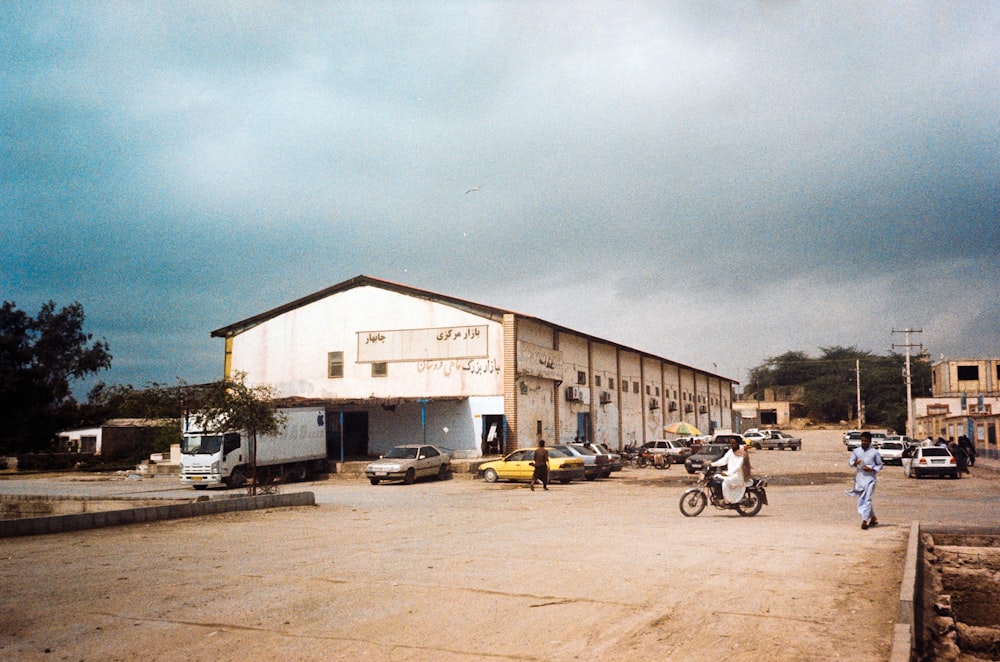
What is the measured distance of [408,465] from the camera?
29.8 metres

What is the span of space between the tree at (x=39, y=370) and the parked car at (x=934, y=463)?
48984 millimetres

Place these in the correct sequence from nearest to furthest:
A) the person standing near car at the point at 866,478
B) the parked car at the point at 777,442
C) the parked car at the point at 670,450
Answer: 1. the person standing near car at the point at 866,478
2. the parked car at the point at 670,450
3. the parked car at the point at 777,442

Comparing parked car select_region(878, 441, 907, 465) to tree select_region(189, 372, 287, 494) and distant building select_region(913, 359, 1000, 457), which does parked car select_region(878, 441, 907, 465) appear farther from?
tree select_region(189, 372, 287, 494)

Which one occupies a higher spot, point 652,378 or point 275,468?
point 652,378

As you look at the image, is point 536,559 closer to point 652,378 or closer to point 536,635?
point 536,635

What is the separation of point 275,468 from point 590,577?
24.3 metres

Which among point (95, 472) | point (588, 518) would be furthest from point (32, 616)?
point (95, 472)

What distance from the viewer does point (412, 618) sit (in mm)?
7172

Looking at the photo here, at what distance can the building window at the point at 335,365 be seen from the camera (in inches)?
1641

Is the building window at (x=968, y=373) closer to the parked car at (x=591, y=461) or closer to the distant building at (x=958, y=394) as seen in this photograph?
the distant building at (x=958, y=394)

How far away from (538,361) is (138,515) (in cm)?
2622

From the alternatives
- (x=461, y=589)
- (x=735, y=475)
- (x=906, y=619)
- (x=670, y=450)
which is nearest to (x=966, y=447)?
(x=670, y=450)

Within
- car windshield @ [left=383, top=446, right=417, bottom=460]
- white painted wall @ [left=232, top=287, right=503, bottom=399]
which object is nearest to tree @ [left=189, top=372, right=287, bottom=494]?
car windshield @ [left=383, top=446, right=417, bottom=460]

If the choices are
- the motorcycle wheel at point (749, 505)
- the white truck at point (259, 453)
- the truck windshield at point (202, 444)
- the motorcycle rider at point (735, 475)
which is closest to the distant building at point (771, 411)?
the white truck at point (259, 453)
